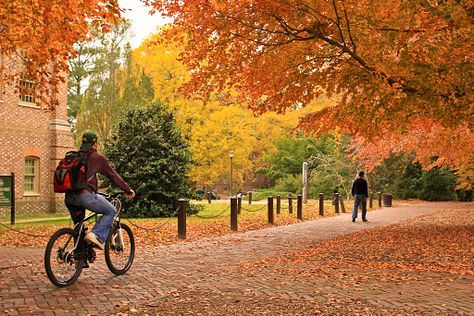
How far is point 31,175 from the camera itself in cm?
2392

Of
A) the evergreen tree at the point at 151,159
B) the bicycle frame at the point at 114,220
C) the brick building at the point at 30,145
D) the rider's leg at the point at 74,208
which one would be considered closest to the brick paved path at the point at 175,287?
the bicycle frame at the point at 114,220

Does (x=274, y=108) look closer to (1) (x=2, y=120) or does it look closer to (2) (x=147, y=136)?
(2) (x=147, y=136)

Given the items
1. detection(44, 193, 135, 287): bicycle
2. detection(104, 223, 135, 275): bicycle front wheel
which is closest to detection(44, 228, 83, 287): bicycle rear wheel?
detection(44, 193, 135, 287): bicycle

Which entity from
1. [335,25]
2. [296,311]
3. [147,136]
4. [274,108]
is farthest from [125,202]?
[296,311]

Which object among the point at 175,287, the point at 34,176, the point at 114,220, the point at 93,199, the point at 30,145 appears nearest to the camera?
the point at 175,287

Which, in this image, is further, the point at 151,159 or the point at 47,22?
the point at 151,159

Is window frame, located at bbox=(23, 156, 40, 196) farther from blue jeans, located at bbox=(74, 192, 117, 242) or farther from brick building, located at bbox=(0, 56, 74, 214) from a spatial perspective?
blue jeans, located at bbox=(74, 192, 117, 242)

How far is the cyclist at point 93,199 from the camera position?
6961 millimetres

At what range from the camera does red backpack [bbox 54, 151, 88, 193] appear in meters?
6.84

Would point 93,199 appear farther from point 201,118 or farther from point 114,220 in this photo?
point 201,118

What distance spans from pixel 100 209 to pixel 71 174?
629mm

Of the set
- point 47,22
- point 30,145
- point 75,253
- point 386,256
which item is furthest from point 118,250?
point 30,145

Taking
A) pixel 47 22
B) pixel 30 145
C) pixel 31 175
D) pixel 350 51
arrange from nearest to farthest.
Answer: pixel 47 22 → pixel 350 51 → pixel 30 145 → pixel 31 175

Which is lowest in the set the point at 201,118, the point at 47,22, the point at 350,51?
the point at 350,51
